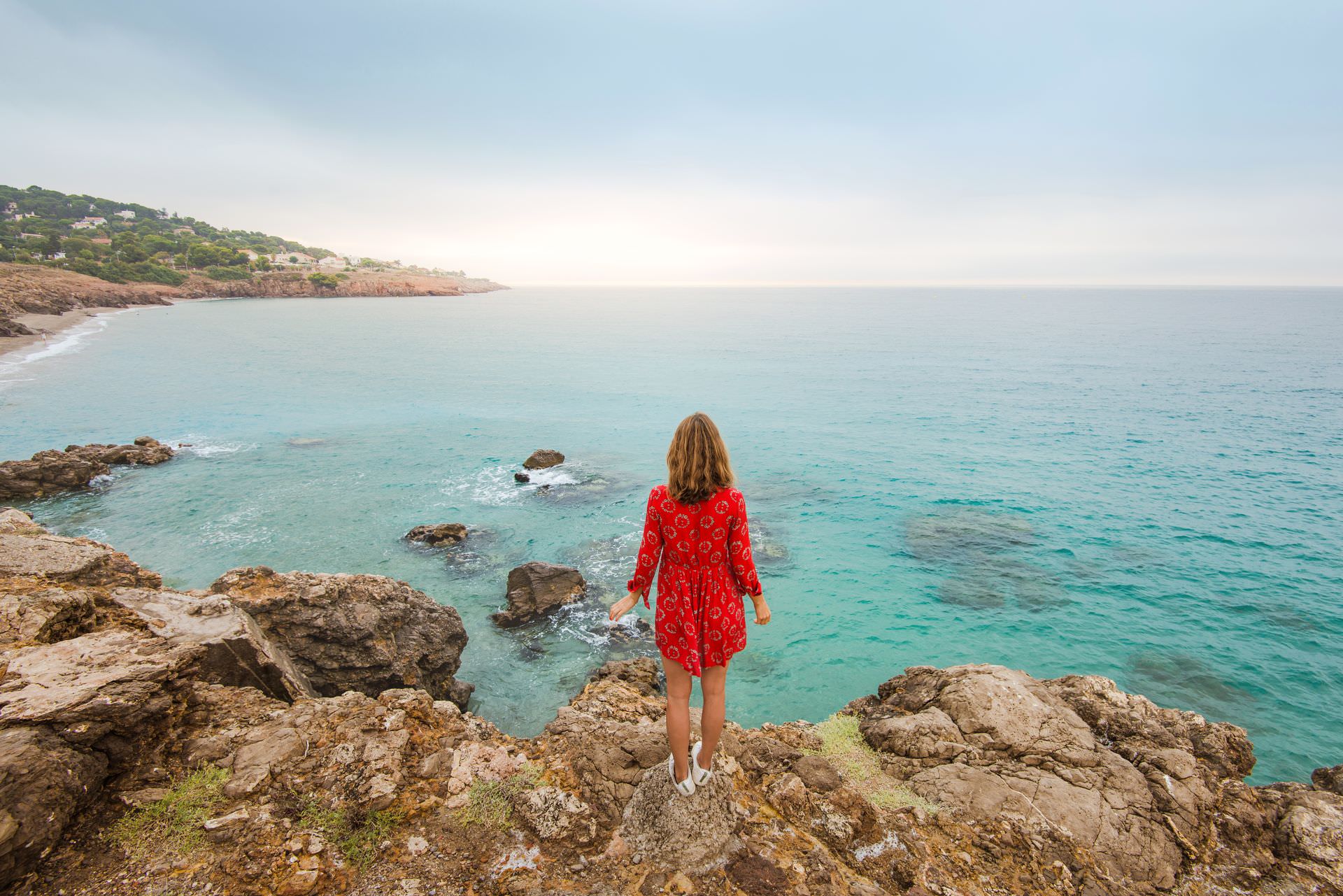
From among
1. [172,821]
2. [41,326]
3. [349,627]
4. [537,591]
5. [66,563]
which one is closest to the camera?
[172,821]

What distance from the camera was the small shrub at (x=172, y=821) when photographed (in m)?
4.03

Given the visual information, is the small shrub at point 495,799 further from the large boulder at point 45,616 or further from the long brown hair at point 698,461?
the large boulder at point 45,616

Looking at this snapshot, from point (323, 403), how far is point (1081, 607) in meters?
44.9

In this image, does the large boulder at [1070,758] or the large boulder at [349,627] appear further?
the large boulder at [349,627]

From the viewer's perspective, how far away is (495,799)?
4984mm

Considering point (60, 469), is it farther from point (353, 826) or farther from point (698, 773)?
point (698, 773)

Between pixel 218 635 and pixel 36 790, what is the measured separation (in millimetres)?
3071

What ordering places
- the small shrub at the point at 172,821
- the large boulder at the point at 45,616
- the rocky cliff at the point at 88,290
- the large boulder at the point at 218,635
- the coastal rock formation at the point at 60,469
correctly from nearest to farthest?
1. the small shrub at the point at 172,821
2. the large boulder at the point at 45,616
3. the large boulder at the point at 218,635
4. the coastal rock formation at the point at 60,469
5. the rocky cliff at the point at 88,290

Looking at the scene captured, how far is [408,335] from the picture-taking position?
89062 millimetres

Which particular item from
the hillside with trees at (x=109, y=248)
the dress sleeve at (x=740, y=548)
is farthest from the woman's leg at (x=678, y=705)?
the hillside with trees at (x=109, y=248)

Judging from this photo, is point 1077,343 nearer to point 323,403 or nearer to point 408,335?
point 323,403

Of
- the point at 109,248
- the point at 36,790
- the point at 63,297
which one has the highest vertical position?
the point at 109,248

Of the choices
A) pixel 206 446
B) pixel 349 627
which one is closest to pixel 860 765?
pixel 349 627

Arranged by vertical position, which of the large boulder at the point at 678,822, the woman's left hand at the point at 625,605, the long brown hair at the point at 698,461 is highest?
the long brown hair at the point at 698,461
